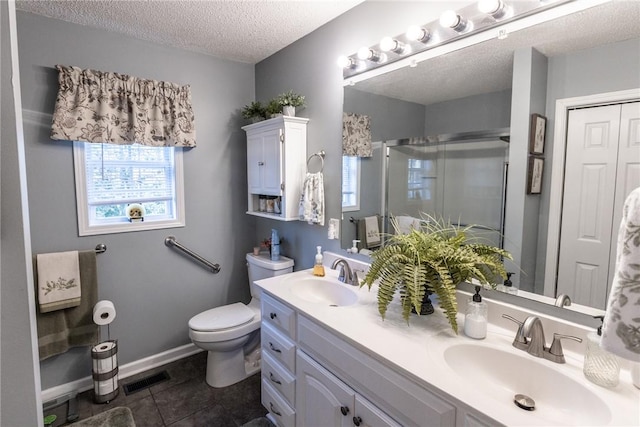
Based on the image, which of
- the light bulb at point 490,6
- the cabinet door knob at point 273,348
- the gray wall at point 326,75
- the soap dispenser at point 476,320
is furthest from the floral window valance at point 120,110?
the soap dispenser at point 476,320

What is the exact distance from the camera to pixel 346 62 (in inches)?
75.6

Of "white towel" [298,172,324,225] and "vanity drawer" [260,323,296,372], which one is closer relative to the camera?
"vanity drawer" [260,323,296,372]

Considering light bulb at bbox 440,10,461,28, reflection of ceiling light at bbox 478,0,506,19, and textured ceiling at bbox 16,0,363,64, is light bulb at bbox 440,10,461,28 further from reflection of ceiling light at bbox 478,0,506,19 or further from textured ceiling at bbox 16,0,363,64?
textured ceiling at bbox 16,0,363,64

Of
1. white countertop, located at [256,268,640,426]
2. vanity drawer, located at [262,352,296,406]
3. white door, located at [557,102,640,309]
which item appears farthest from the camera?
vanity drawer, located at [262,352,296,406]

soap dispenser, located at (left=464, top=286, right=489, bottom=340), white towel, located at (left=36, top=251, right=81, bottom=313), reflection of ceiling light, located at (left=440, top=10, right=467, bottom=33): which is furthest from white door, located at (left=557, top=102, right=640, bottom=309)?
white towel, located at (left=36, top=251, right=81, bottom=313)

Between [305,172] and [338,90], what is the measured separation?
0.60 metres

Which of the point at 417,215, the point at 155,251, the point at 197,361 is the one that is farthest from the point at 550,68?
the point at 197,361

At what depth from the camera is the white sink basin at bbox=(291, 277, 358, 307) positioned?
1.83 meters

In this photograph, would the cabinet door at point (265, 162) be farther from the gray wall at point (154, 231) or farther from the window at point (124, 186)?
the window at point (124, 186)

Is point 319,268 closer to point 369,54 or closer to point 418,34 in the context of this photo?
point 369,54

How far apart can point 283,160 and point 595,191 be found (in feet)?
5.46

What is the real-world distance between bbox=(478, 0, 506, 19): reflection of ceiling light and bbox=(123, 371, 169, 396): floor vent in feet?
9.51

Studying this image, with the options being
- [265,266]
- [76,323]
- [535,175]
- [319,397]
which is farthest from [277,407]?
[535,175]

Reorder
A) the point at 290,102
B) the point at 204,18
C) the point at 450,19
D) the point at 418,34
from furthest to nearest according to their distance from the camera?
the point at 290,102
the point at 204,18
the point at 418,34
the point at 450,19
